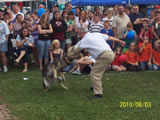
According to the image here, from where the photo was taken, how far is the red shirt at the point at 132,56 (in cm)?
1201

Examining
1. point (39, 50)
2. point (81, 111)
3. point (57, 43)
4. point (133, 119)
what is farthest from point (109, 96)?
point (39, 50)

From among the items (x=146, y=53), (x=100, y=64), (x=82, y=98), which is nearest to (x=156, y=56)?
(x=146, y=53)

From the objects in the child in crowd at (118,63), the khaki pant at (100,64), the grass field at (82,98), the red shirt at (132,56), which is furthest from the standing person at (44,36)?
the khaki pant at (100,64)

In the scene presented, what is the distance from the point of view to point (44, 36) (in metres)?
12.1

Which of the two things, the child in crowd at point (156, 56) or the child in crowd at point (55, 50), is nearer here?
the child in crowd at point (55, 50)

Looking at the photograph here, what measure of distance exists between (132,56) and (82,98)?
437cm

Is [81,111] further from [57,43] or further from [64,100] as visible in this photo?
[57,43]

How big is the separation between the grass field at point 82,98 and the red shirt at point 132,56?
801 millimetres

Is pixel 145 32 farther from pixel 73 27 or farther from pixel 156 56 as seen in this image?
pixel 73 27

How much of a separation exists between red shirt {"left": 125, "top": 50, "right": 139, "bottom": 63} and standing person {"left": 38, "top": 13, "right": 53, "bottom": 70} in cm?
276

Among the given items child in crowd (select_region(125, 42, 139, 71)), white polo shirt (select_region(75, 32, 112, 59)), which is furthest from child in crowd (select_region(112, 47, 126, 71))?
white polo shirt (select_region(75, 32, 112, 59))

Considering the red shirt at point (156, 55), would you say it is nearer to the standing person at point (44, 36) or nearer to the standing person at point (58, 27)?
the standing person at point (58, 27)

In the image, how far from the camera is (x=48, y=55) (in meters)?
12.6

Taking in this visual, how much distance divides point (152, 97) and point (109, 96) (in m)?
1.00
